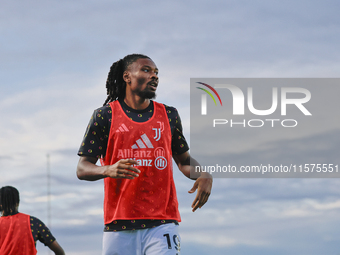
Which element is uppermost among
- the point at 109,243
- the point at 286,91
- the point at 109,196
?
the point at 286,91

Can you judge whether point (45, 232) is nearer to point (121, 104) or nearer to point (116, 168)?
point (121, 104)

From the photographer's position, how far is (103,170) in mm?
5535

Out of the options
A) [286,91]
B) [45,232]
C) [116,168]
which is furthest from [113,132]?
[286,91]

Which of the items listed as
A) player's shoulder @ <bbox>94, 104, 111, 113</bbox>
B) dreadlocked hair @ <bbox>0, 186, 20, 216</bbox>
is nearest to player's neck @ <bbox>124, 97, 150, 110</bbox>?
player's shoulder @ <bbox>94, 104, 111, 113</bbox>

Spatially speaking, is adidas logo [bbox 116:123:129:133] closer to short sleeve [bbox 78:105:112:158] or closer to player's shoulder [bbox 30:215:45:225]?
short sleeve [bbox 78:105:112:158]

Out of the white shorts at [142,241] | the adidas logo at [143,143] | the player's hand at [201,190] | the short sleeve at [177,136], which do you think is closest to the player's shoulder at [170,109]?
the short sleeve at [177,136]

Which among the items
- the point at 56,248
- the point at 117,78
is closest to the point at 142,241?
the point at 117,78

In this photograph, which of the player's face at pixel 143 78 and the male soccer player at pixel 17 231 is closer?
the player's face at pixel 143 78

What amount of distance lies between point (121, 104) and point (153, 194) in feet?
4.55

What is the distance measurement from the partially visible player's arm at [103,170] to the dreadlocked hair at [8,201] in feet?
12.9

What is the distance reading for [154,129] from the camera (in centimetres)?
612

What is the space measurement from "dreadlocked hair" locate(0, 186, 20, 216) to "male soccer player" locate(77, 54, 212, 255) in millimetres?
3914

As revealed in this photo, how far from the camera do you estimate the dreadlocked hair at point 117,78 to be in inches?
268

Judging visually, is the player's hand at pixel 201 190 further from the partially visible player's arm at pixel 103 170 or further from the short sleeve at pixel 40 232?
the short sleeve at pixel 40 232
